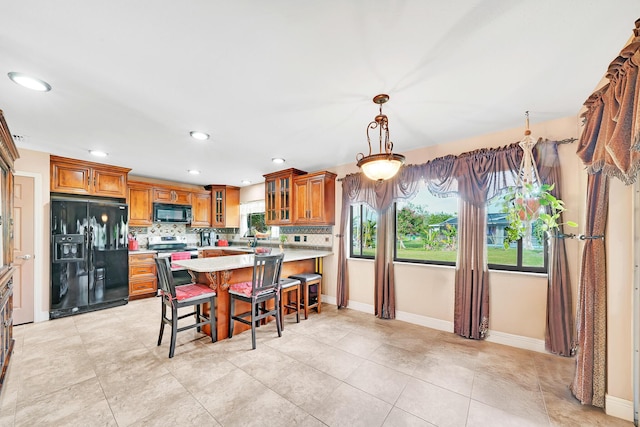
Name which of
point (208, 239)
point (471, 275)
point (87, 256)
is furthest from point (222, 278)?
point (208, 239)

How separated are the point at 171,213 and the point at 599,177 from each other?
20.8ft

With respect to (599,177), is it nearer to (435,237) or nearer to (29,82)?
(435,237)

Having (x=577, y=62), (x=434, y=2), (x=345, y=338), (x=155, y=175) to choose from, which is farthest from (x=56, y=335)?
(x=577, y=62)

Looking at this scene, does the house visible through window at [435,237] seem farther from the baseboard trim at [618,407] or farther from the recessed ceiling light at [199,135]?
the recessed ceiling light at [199,135]

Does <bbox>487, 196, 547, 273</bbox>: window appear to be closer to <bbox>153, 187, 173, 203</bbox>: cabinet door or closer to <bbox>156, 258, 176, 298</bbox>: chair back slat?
<bbox>156, 258, 176, 298</bbox>: chair back slat

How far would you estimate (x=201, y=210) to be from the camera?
234 inches

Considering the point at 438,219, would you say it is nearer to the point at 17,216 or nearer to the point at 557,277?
the point at 557,277

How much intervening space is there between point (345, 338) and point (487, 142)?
2889mm

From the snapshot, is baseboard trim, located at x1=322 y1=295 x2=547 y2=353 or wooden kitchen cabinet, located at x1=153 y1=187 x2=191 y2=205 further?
wooden kitchen cabinet, located at x1=153 y1=187 x2=191 y2=205

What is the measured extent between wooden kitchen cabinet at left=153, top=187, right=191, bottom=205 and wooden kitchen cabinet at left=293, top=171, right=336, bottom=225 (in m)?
2.83

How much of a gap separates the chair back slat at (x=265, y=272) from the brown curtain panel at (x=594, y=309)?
269cm

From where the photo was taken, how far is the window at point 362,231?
4145 mm

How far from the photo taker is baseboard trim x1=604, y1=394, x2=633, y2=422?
5.66 feet

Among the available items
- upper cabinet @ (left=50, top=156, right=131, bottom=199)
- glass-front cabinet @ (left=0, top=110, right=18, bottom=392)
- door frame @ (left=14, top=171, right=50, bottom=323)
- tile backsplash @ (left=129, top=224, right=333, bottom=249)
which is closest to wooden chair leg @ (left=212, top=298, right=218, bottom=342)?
glass-front cabinet @ (left=0, top=110, right=18, bottom=392)
